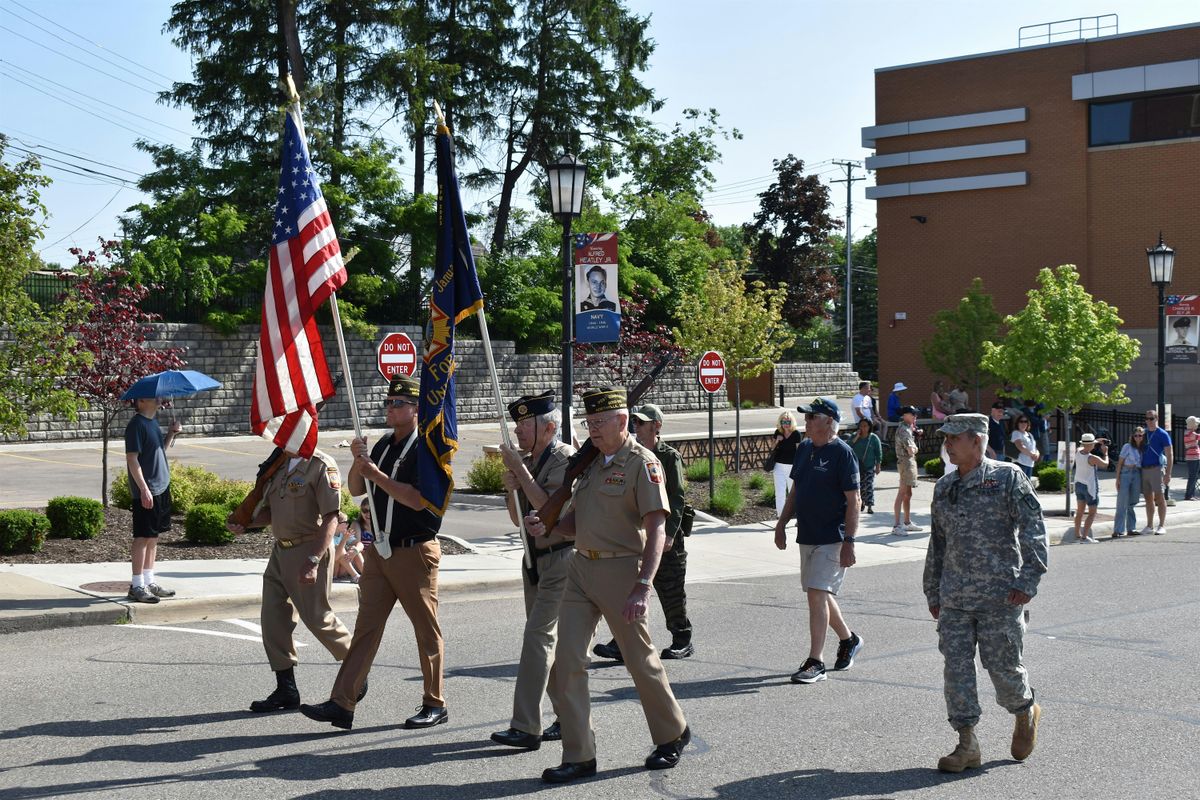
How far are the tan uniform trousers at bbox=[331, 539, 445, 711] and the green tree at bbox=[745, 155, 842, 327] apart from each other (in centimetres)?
5467

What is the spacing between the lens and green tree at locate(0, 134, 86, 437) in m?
13.0

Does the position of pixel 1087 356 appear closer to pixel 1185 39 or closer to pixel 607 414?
pixel 1185 39

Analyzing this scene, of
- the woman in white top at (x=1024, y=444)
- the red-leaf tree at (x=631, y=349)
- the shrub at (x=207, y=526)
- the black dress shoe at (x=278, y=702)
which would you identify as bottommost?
the black dress shoe at (x=278, y=702)

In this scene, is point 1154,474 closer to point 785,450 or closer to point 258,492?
point 785,450

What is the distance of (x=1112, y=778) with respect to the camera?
620cm

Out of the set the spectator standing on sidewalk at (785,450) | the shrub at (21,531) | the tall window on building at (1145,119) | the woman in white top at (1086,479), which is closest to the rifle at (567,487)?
the shrub at (21,531)

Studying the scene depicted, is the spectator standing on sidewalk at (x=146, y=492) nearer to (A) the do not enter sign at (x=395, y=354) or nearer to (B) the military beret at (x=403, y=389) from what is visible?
(B) the military beret at (x=403, y=389)

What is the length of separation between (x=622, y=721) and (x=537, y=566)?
1.11 meters

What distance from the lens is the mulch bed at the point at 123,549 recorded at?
43.9 feet

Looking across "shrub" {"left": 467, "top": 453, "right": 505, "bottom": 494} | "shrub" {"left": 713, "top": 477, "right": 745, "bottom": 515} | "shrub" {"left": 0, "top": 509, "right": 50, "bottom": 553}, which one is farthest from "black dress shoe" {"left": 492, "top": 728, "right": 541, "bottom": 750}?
"shrub" {"left": 467, "top": 453, "right": 505, "bottom": 494}

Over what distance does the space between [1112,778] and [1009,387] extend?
29.8m

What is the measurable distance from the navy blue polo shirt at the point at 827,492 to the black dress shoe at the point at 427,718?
2814 millimetres

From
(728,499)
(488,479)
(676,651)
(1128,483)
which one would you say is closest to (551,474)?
(676,651)

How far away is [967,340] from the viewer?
3381 cm
